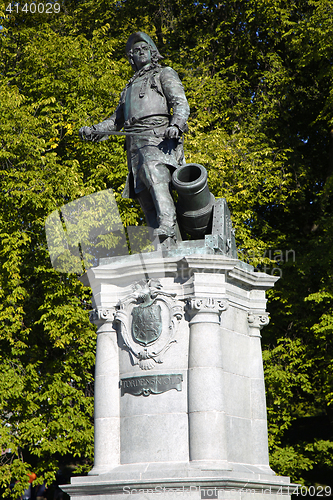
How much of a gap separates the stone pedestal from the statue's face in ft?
7.90

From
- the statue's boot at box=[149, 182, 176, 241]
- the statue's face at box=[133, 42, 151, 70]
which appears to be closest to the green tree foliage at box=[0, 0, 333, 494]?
the statue's face at box=[133, 42, 151, 70]

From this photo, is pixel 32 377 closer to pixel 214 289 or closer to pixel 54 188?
pixel 54 188

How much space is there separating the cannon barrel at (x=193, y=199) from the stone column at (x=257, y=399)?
1.16 m

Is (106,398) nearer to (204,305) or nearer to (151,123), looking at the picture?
(204,305)

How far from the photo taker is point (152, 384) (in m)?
6.51

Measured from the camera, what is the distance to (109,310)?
6949 millimetres

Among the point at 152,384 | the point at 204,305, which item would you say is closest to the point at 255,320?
the point at 204,305

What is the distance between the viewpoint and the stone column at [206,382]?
6.19 metres

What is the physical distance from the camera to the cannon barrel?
698 cm

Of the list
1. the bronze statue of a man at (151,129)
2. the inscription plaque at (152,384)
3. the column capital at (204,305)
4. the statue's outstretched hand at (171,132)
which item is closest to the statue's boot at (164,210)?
the bronze statue of a man at (151,129)

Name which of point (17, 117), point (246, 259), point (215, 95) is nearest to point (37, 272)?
point (17, 117)

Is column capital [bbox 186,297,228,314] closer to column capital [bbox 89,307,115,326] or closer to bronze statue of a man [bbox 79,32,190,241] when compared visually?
column capital [bbox 89,307,115,326]

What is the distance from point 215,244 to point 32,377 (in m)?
8.65

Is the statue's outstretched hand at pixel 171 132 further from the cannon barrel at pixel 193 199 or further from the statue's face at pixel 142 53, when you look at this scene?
the statue's face at pixel 142 53
